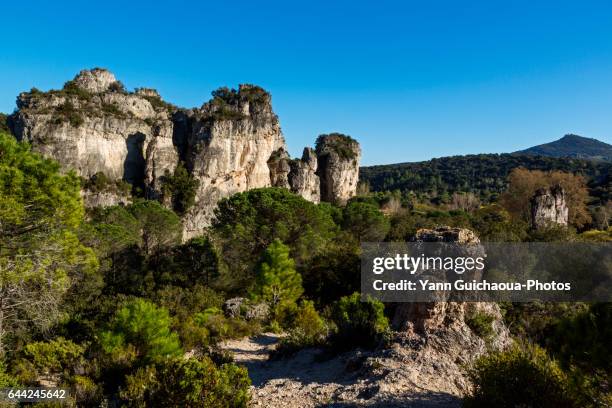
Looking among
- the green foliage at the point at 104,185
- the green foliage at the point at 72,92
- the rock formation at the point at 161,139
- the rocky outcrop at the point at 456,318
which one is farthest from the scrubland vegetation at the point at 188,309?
the green foliage at the point at 72,92

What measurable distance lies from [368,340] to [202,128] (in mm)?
48750

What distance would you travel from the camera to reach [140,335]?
1028cm

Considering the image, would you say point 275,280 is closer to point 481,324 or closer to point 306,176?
point 481,324

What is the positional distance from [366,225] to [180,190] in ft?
91.5

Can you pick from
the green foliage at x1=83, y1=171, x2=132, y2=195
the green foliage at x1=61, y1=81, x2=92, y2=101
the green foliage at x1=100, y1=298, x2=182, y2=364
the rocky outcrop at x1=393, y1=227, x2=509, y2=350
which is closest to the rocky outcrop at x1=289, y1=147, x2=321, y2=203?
the green foliage at x1=83, y1=171, x2=132, y2=195

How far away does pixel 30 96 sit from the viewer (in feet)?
161

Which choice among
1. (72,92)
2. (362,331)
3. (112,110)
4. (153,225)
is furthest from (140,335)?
(72,92)

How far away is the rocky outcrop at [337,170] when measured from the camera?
66175 mm

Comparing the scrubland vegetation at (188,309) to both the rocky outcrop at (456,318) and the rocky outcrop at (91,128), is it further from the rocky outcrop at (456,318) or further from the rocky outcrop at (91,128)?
the rocky outcrop at (91,128)

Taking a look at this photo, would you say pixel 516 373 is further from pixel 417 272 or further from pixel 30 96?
pixel 30 96

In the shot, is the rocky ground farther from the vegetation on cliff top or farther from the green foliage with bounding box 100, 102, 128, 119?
the vegetation on cliff top

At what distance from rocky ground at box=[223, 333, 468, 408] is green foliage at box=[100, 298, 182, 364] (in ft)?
9.75

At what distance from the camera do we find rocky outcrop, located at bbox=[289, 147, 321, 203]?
59.6 m

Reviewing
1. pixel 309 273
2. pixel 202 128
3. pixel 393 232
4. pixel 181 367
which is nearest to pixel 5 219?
pixel 181 367
